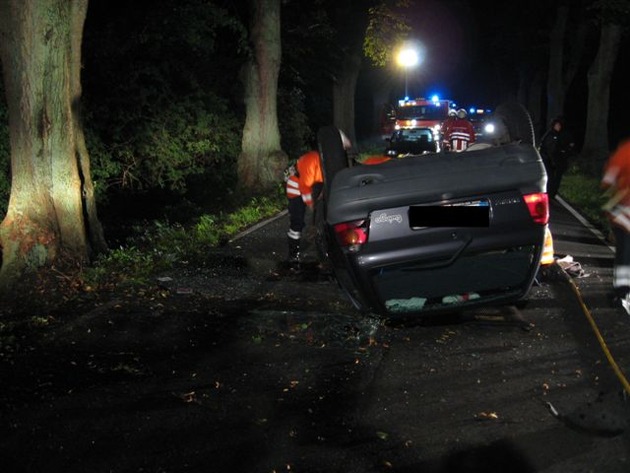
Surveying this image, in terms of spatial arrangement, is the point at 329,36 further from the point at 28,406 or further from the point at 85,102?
the point at 28,406

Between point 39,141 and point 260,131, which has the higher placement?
point 39,141

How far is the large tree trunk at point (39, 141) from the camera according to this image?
841 cm

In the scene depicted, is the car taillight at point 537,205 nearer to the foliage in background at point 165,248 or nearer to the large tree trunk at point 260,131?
the foliage in background at point 165,248

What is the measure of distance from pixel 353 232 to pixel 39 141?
4864 mm

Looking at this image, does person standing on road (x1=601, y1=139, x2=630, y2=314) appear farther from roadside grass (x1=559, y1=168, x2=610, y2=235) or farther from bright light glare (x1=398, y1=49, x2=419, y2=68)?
bright light glare (x1=398, y1=49, x2=419, y2=68)

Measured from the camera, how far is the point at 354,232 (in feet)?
18.2

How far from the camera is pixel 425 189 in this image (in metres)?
5.44

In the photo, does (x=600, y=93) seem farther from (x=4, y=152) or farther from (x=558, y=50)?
(x=4, y=152)

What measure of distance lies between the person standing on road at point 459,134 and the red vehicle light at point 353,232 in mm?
8289

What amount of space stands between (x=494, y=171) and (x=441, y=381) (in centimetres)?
158

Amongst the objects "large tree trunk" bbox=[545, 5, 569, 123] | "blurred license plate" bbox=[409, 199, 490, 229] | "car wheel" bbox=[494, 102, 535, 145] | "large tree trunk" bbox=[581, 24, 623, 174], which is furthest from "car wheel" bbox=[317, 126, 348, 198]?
"large tree trunk" bbox=[545, 5, 569, 123]

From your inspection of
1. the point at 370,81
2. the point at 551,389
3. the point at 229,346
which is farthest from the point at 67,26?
the point at 370,81

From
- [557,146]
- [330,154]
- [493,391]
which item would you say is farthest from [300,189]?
[557,146]

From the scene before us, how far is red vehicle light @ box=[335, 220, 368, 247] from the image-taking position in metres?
5.55
